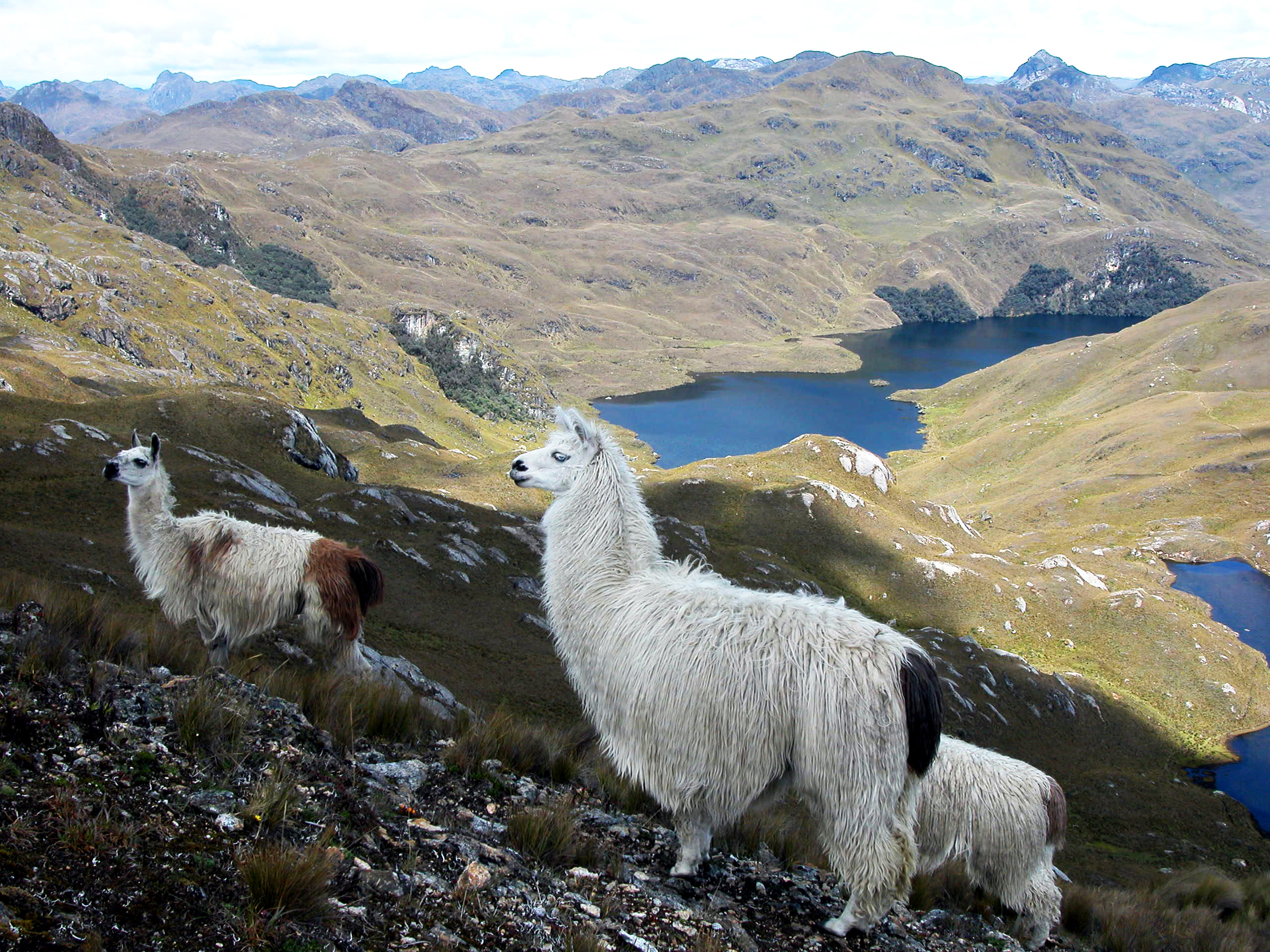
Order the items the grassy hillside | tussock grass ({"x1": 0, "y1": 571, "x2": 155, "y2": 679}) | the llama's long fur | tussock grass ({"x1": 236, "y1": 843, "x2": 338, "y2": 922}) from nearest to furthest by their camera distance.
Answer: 1. tussock grass ({"x1": 236, "y1": 843, "x2": 338, "y2": 922})
2. tussock grass ({"x1": 0, "y1": 571, "x2": 155, "y2": 679})
3. the llama's long fur
4. the grassy hillside

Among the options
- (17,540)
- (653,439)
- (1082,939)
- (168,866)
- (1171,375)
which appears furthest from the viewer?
(653,439)

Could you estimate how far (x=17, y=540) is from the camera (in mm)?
20312

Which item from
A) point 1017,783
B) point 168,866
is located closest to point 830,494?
point 1017,783

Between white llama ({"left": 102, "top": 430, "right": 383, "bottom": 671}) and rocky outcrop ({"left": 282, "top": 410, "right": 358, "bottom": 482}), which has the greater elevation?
white llama ({"left": 102, "top": 430, "right": 383, "bottom": 671})

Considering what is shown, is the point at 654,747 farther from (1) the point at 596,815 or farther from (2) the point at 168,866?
(2) the point at 168,866

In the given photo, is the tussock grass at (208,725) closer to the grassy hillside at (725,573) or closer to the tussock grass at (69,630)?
the tussock grass at (69,630)

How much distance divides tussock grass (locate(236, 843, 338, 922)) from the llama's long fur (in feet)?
32.4

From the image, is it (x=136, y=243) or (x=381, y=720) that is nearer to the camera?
(x=381, y=720)

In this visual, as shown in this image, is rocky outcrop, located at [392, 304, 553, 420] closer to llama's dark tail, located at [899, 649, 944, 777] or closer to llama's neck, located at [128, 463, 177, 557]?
llama's neck, located at [128, 463, 177, 557]

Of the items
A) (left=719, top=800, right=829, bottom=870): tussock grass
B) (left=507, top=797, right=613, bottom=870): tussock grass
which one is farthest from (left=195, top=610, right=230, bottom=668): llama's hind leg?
(left=719, top=800, right=829, bottom=870): tussock grass

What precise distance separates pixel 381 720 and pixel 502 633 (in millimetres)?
22766

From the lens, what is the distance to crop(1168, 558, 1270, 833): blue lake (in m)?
45.7

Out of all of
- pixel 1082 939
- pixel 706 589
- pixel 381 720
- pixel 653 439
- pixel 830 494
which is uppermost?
pixel 706 589

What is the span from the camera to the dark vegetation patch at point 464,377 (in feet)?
606
